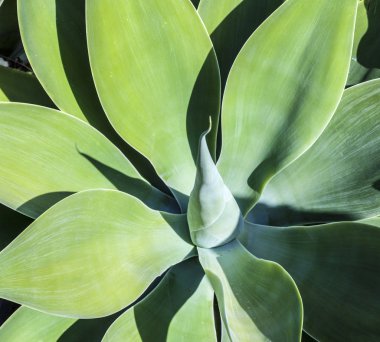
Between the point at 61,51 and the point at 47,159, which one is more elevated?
the point at 61,51

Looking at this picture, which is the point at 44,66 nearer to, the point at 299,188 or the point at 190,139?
the point at 190,139

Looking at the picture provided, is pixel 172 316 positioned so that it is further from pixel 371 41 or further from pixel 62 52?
pixel 371 41

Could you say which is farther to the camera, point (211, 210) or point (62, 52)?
point (62, 52)

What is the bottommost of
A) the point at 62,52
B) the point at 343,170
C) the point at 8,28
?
the point at 343,170

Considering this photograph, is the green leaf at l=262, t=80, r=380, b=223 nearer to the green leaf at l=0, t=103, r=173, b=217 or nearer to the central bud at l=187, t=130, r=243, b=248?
the central bud at l=187, t=130, r=243, b=248

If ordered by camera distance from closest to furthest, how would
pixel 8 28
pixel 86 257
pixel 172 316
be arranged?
pixel 86 257 → pixel 172 316 → pixel 8 28

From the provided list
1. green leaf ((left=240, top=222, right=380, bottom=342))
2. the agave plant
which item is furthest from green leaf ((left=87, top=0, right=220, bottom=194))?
green leaf ((left=240, top=222, right=380, bottom=342))

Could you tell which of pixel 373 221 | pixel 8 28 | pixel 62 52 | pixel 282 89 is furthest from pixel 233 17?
pixel 8 28

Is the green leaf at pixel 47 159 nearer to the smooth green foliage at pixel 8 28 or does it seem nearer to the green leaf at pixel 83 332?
the green leaf at pixel 83 332
